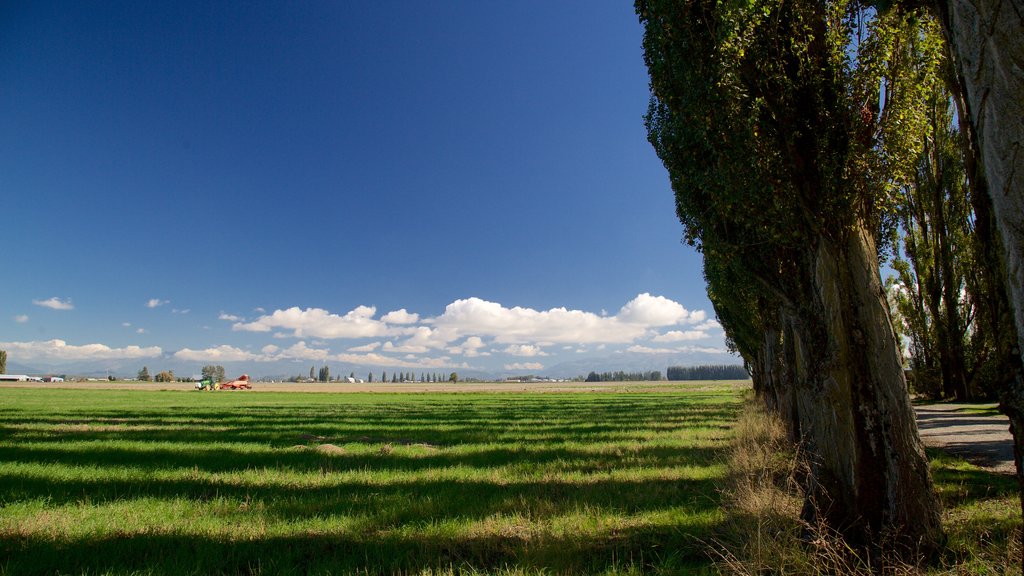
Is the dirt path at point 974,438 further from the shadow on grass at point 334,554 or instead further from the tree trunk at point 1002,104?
the tree trunk at point 1002,104

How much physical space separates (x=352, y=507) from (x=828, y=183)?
8.16m

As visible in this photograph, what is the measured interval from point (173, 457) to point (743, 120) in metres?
14.1

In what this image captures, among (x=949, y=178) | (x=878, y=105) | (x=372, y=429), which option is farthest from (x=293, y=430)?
(x=949, y=178)

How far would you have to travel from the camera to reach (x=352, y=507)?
7.12 metres

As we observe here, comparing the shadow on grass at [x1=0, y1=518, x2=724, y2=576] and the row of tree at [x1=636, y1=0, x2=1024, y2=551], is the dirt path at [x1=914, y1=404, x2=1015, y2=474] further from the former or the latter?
the shadow on grass at [x1=0, y1=518, x2=724, y2=576]

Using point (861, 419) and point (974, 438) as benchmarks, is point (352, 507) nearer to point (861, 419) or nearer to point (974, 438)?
point (861, 419)

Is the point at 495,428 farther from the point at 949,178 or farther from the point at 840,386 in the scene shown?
the point at 949,178

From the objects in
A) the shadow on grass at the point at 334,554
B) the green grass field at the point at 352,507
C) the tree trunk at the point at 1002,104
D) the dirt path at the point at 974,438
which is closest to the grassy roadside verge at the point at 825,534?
the green grass field at the point at 352,507

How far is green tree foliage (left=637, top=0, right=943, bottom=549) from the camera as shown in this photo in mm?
5633

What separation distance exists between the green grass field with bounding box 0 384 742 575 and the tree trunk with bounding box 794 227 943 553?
1.68m

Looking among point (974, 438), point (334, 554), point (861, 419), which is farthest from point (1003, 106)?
point (974, 438)

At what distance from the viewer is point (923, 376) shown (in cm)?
3078

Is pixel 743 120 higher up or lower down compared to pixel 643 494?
higher up

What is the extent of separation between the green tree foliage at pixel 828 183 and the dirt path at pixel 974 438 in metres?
4.13
